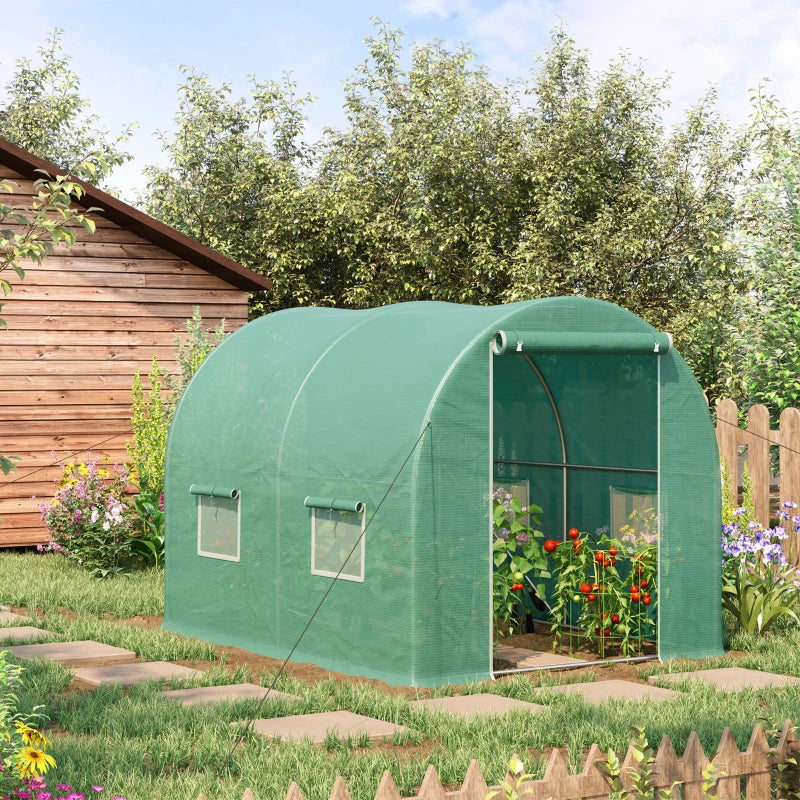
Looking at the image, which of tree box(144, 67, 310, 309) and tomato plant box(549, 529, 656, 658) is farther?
tree box(144, 67, 310, 309)

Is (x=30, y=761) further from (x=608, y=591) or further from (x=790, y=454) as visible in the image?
(x=790, y=454)

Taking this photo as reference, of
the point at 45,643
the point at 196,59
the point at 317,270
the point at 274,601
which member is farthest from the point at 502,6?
the point at 196,59

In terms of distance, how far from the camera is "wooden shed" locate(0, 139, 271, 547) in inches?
550

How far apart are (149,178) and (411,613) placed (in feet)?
59.2

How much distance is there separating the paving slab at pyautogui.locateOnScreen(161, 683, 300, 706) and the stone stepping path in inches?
115

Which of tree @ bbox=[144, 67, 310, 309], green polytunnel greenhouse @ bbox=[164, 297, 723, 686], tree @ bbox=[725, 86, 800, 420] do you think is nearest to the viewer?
green polytunnel greenhouse @ bbox=[164, 297, 723, 686]

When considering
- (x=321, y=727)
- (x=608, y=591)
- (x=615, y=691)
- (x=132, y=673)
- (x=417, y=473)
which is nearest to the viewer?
(x=321, y=727)

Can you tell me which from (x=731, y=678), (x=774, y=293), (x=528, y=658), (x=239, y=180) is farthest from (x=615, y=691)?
(x=239, y=180)

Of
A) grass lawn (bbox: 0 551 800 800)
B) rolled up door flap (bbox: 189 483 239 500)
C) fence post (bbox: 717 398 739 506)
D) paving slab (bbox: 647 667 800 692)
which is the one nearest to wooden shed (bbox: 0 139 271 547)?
rolled up door flap (bbox: 189 483 239 500)

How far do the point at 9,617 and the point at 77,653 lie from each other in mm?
1784

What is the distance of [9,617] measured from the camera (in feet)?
32.1

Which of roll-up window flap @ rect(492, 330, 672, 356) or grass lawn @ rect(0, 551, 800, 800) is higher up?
roll-up window flap @ rect(492, 330, 672, 356)

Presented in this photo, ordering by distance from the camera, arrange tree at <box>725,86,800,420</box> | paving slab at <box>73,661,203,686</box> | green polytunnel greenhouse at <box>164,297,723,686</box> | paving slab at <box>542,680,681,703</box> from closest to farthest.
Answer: paving slab at <box>542,680,681,703</box>, paving slab at <box>73,661,203,686</box>, green polytunnel greenhouse at <box>164,297,723,686</box>, tree at <box>725,86,800,420</box>

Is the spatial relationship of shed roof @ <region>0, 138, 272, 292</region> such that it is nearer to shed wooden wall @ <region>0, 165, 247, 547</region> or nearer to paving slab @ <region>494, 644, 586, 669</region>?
shed wooden wall @ <region>0, 165, 247, 547</region>
